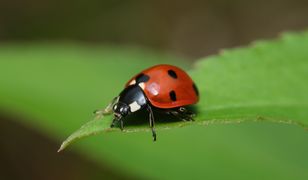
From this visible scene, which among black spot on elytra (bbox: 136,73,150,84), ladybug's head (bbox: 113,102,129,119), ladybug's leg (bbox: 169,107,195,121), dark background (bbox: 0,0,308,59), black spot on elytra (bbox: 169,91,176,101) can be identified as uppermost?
dark background (bbox: 0,0,308,59)

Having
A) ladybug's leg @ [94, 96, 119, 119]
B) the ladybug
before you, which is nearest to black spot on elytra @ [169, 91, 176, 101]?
the ladybug

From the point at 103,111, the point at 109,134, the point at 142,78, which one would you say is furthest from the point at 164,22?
the point at 103,111

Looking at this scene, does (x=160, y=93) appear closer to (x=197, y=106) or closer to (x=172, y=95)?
(x=172, y=95)

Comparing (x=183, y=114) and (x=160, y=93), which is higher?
(x=160, y=93)

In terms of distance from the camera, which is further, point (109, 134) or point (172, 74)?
point (109, 134)

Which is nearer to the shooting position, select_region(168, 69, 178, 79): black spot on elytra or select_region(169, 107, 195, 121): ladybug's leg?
select_region(169, 107, 195, 121): ladybug's leg

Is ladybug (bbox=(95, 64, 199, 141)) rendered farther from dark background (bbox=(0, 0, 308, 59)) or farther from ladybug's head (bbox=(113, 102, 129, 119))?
dark background (bbox=(0, 0, 308, 59))
